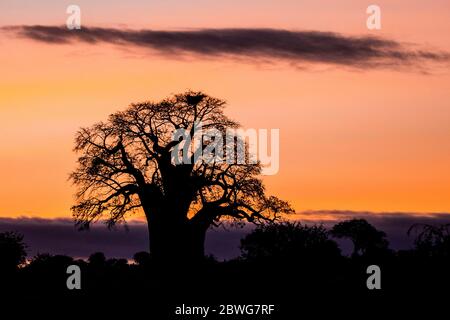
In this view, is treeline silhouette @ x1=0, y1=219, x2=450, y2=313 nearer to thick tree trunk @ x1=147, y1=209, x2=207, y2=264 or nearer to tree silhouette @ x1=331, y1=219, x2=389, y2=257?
thick tree trunk @ x1=147, y1=209, x2=207, y2=264

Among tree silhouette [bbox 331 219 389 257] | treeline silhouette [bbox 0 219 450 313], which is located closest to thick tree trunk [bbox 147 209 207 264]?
treeline silhouette [bbox 0 219 450 313]

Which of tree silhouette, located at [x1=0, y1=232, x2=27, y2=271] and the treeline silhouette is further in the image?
tree silhouette, located at [x1=0, y1=232, x2=27, y2=271]

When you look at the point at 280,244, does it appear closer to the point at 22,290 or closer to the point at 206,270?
the point at 206,270

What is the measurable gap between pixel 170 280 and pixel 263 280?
7.68m

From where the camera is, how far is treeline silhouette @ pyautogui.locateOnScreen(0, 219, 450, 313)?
38.9m

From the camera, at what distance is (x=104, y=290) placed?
152 feet

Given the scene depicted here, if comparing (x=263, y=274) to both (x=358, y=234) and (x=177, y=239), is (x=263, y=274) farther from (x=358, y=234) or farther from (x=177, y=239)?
(x=358, y=234)

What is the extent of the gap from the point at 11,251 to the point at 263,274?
62.0 feet

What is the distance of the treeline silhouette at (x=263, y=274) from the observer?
128 feet

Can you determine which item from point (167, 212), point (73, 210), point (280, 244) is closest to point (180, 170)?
point (167, 212)

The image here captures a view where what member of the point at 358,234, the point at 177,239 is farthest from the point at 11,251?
the point at 358,234

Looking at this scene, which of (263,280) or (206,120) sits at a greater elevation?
(206,120)

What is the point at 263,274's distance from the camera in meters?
46.3

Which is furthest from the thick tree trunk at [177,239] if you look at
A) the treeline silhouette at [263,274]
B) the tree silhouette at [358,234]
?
the tree silhouette at [358,234]
